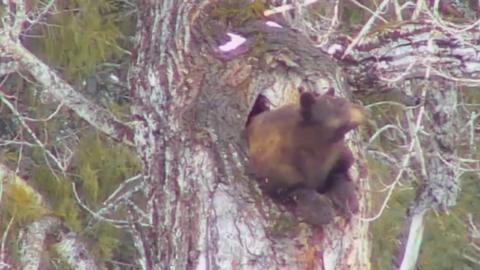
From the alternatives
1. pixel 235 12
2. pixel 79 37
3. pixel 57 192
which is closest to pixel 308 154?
pixel 235 12

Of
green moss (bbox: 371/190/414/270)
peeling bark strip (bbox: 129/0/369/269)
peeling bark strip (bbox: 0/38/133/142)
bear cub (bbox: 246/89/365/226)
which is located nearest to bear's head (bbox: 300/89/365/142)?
bear cub (bbox: 246/89/365/226)

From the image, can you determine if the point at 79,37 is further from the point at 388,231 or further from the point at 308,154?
the point at 308,154

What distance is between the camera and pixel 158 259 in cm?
290

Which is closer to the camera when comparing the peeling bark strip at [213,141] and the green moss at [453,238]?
the peeling bark strip at [213,141]

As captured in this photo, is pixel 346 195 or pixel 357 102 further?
pixel 357 102

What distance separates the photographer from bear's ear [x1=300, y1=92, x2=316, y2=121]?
2693 millimetres

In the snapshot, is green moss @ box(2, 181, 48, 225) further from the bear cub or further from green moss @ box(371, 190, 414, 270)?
green moss @ box(371, 190, 414, 270)

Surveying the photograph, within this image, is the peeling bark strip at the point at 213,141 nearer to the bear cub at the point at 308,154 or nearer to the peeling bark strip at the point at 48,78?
the bear cub at the point at 308,154

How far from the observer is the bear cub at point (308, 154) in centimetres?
269

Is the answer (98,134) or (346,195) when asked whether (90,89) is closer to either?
(98,134)

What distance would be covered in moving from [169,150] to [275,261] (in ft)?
1.35

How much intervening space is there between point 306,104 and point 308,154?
17 centimetres

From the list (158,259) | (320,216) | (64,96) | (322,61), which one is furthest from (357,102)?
(64,96)

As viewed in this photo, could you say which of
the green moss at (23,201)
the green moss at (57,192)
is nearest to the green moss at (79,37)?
the green moss at (57,192)
